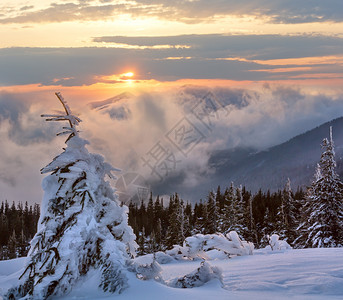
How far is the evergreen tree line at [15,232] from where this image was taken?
79875 millimetres

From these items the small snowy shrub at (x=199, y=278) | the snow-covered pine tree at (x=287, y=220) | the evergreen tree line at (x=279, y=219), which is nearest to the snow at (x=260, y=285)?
the small snowy shrub at (x=199, y=278)

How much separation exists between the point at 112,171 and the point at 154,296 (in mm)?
3615

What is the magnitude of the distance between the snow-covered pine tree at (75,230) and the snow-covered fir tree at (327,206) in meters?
25.3

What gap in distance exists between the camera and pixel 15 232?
100 m

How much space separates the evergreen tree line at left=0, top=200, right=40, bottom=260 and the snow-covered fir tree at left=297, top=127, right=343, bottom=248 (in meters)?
62.3

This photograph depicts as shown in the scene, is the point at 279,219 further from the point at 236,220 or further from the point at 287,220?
the point at 236,220

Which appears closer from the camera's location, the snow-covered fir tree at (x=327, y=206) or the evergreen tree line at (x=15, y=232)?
the snow-covered fir tree at (x=327, y=206)

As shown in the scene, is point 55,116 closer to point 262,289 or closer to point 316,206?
point 262,289

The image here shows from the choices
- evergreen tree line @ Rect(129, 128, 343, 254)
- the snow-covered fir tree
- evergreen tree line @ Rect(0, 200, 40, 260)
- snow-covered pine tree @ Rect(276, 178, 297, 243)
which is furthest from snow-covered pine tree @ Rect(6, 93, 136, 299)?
evergreen tree line @ Rect(0, 200, 40, 260)

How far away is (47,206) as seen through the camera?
8.73 metres

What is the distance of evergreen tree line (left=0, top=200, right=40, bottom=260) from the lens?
79.9 m

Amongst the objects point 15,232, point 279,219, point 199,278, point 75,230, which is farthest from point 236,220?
point 15,232

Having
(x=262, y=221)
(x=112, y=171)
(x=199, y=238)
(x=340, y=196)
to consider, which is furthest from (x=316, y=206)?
(x=262, y=221)

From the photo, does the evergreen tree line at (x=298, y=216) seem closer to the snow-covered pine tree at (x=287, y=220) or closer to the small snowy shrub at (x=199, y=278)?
the snow-covered pine tree at (x=287, y=220)
